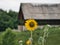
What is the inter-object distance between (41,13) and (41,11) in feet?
1.40

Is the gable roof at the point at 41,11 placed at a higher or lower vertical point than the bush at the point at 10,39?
lower

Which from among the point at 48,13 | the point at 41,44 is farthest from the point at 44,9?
the point at 41,44

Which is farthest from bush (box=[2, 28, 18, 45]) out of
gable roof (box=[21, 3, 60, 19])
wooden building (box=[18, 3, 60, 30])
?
gable roof (box=[21, 3, 60, 19])

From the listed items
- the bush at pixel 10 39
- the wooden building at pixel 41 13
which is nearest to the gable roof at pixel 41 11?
the wooden building at pixel 41 13

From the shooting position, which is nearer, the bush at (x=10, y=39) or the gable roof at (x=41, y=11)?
the bush at (x=10, y=39)

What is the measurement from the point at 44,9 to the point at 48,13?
2.95 ft

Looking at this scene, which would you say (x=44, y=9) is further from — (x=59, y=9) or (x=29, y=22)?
(x=29, y=22)

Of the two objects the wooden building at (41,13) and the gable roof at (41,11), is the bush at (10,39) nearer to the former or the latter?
the wooden building at (41,13)

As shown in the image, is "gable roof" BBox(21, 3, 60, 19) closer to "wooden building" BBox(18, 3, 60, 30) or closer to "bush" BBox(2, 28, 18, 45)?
"wooden building" BBox(18, 3, 60, 30)

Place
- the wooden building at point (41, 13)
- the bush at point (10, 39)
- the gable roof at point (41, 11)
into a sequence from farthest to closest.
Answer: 1. the gable roof at point (41, 11)
2. the wooden building at point (41, 13)
3. the bush at point (10, 39)

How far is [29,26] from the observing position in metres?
4.02

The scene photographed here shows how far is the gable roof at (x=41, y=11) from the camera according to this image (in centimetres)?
3581

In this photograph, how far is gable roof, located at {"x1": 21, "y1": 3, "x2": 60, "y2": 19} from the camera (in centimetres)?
3581

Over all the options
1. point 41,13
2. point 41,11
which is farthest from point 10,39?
point 41,11
